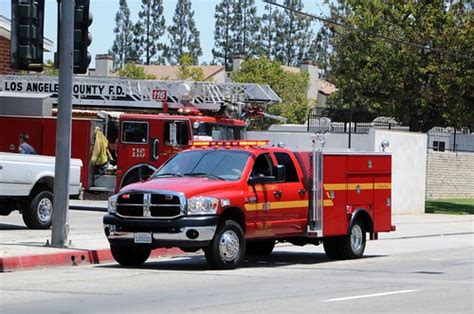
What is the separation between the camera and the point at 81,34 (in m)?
17.4

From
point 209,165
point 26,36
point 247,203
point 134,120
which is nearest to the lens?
point 26,36

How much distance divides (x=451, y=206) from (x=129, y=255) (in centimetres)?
2878

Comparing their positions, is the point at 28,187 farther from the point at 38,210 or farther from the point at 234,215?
the point at 234,215

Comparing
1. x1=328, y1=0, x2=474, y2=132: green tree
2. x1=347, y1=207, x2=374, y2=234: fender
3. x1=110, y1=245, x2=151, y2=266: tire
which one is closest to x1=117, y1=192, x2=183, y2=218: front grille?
x1=110, y1=245, x2=151, y2=266: tire

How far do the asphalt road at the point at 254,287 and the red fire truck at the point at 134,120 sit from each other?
841 cm

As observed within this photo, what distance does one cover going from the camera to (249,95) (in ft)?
102

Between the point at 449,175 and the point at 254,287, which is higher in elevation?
the point at 449,175

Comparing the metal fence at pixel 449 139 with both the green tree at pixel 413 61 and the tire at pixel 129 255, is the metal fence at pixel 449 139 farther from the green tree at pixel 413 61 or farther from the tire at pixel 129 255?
the tire at pixel 129 255

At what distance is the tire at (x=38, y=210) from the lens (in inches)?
839

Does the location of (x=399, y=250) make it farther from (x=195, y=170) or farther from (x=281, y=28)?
(x=281, y=28)

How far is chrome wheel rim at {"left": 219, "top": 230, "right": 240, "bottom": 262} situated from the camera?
1599 centimetres

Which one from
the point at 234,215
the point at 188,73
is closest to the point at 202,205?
the point at 234,215

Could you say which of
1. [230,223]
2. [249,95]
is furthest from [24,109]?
[230,223]

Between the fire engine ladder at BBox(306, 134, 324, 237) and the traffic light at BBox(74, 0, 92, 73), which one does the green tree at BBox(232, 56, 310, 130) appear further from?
the traffic light at BBox(74, 0, 92, 73)
